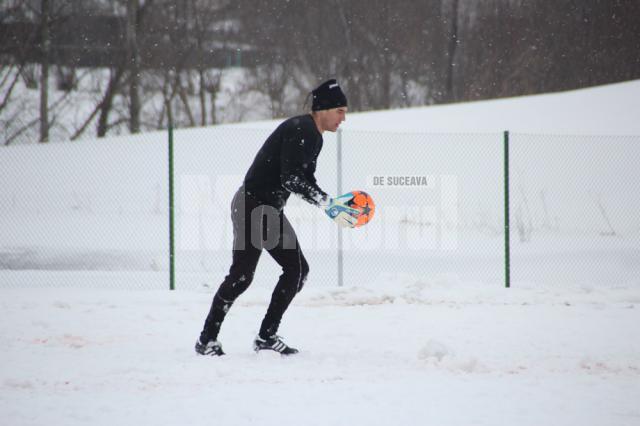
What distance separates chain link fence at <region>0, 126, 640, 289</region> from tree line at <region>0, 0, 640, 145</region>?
8.19 metres

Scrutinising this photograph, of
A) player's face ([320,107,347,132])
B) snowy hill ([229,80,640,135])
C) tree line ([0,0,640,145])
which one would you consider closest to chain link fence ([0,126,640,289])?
snowy hill ([229,80,640,135])

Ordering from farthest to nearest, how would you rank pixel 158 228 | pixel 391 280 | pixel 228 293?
1. pixel 158 228
2. pixel 391 280
3. pixel 228 293

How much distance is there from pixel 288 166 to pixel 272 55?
958 inches

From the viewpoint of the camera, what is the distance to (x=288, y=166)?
472 centimetres

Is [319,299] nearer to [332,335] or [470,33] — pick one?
[332,335]

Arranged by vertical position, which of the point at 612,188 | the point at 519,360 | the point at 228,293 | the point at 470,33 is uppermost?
the point at 470,33

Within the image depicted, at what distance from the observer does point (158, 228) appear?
13359 millimetres

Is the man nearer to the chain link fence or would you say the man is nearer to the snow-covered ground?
the snow-covered ground

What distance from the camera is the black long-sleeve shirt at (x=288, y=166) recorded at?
4719 millimetres

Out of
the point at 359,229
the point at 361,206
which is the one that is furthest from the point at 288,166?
the point at 359,229

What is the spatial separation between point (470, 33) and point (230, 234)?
58.0 ft

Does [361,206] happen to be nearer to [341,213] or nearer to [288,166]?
[341,213]

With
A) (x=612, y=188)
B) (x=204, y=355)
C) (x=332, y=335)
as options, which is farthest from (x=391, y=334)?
(x=612, y=188)

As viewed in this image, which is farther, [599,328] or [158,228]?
[158,228]
